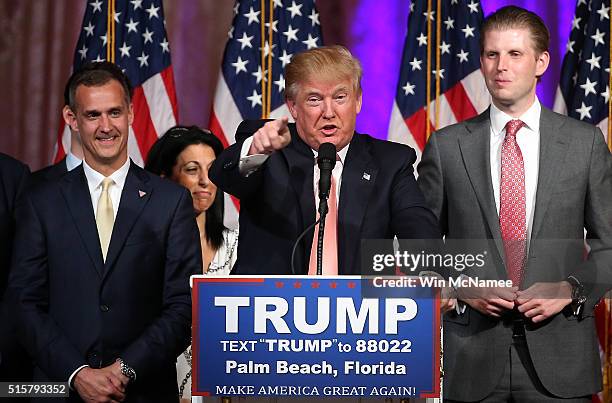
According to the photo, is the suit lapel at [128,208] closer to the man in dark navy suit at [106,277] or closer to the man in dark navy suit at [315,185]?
the man in dark navy suit at [106,277]

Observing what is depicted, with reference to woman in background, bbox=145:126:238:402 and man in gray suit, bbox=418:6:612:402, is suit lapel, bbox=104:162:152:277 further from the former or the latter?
woman in background, bbox=145:126:238:402

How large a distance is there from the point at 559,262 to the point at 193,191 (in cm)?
182

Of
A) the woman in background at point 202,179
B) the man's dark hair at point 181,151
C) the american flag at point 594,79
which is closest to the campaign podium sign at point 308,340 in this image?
the woman in background at point 202,179

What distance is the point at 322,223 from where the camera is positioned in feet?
6.93

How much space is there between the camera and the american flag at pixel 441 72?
200 inches

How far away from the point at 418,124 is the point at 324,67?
2769mm

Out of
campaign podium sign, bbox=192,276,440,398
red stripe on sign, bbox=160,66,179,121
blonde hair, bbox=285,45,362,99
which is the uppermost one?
red stripe on sign, bbox=160,66,179,121

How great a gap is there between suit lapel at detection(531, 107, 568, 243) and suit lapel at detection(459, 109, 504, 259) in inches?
4.6

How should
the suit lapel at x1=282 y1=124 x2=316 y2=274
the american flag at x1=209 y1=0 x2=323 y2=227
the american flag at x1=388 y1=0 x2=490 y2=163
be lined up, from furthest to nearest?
the american flag at x1=209 y1=0 x2=323 y2=227, the american flag at x1=388 y1=0 x2=490 y2=163, the suit lapel at x1=282 y1=124 x2=316 y2=274

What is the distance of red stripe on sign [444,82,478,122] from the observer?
512cm

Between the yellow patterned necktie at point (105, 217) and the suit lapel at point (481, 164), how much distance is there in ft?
3.52

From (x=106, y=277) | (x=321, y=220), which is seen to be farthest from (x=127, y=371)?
(x=321, y=220)

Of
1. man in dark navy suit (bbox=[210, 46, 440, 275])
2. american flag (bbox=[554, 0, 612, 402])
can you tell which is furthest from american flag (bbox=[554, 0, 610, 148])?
man in dark navy suit (bbox=[210, 46, 440, 275])

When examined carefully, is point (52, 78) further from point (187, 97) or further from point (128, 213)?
point (128, 213)
